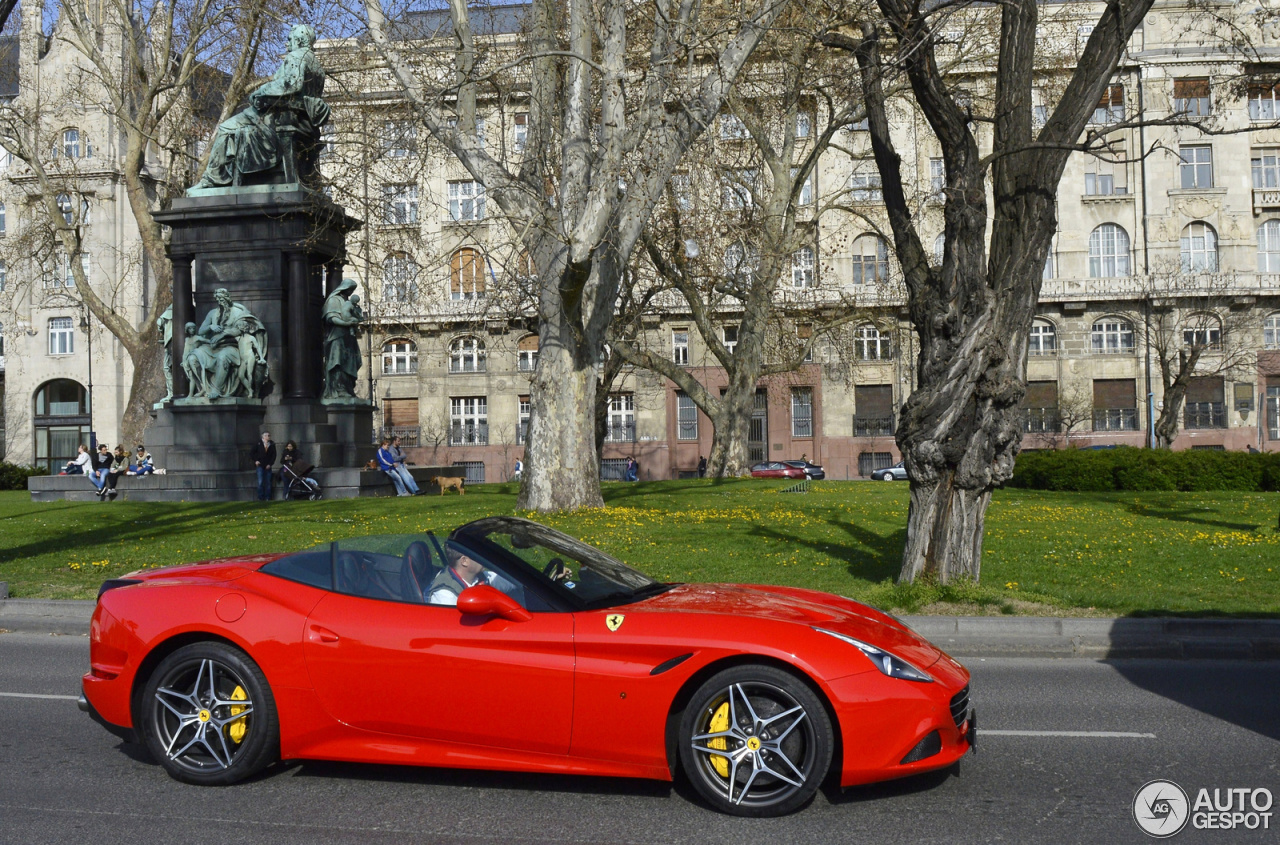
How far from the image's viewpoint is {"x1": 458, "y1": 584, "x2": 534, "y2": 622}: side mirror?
5305 mm

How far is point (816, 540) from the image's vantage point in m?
14.9

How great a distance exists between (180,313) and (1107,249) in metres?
44.6

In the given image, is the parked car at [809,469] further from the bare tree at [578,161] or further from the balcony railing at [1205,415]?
the bare tree at [578,161]

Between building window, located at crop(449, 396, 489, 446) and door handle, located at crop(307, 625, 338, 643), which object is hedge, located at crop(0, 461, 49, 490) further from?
door handle, located at crop(307, 625, 338, 643)

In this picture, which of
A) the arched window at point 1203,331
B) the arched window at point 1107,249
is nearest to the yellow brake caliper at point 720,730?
the arched window at point 1203,331

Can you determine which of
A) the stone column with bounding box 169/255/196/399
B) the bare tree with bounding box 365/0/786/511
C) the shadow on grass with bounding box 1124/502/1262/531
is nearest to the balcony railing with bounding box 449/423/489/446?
the stone column with bounding box 169/255/196/399

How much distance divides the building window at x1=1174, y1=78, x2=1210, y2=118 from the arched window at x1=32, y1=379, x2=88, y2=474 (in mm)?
51423

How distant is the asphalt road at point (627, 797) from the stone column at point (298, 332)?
55.2 feet

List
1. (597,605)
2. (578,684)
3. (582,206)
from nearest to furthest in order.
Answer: (578,684) < (597,605) < (582,206)

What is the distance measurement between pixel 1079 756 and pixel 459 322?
50780 millimetres

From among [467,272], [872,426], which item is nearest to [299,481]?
[467,272]

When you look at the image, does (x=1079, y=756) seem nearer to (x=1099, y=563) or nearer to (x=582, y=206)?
(x=1099, y=563)

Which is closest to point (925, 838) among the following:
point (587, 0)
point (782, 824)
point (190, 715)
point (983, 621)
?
point (782, 824)

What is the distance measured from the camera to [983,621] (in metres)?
9.91
